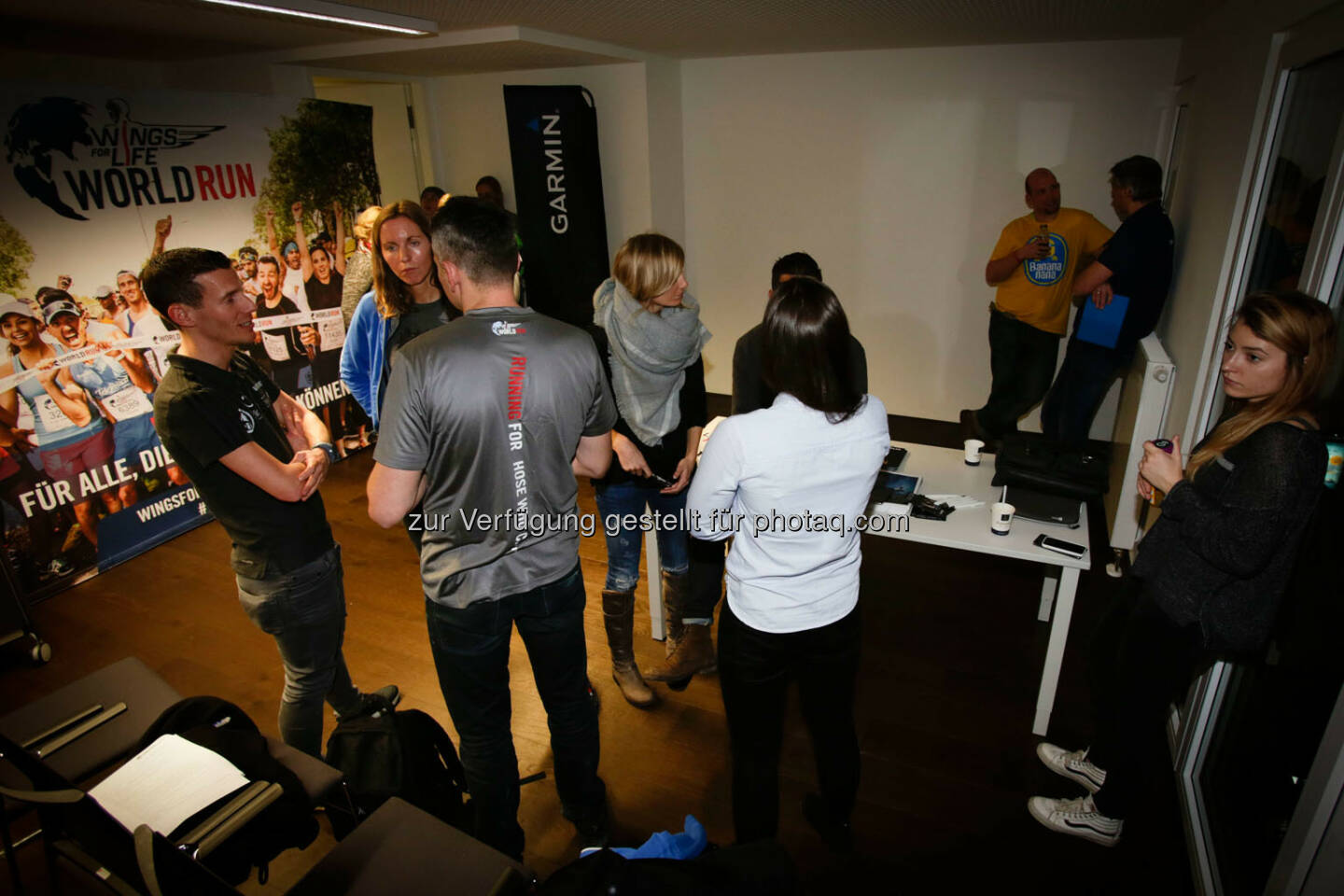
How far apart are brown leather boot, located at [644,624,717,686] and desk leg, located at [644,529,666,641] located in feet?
0.81

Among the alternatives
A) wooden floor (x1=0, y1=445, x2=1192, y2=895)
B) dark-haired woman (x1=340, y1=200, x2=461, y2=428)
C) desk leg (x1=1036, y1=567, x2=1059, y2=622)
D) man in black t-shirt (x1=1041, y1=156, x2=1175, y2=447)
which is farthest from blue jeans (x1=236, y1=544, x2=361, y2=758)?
man in black t-shirt (x1=1041, y1=156, x2=1175, y2=447)

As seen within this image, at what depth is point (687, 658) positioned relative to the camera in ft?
8.58

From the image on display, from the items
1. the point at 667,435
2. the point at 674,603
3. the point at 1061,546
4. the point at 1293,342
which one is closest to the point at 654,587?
the point at 674,603

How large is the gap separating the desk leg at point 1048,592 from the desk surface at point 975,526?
462mm

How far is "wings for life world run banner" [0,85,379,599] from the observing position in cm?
324

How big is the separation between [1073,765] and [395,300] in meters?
2.59

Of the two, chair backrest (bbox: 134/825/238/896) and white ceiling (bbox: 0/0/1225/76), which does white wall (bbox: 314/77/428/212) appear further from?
chair backrest (bbox: 134/825/238/896)

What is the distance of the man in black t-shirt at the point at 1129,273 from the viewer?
3.19 meters

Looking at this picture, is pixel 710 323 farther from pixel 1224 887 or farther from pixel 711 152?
pixel 1224 887

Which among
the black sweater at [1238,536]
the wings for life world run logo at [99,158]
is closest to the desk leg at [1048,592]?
the black sweater at [1238,536]

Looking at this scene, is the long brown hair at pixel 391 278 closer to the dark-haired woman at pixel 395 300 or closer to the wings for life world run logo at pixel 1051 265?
the dark-haired woman at pixel 395 300

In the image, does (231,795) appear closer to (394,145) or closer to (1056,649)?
(1056,649)

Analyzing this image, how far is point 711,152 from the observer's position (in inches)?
201

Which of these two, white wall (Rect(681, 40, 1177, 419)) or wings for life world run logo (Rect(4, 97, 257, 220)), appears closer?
wings for life world run logo (Rect(4, 97, 257, 220))
